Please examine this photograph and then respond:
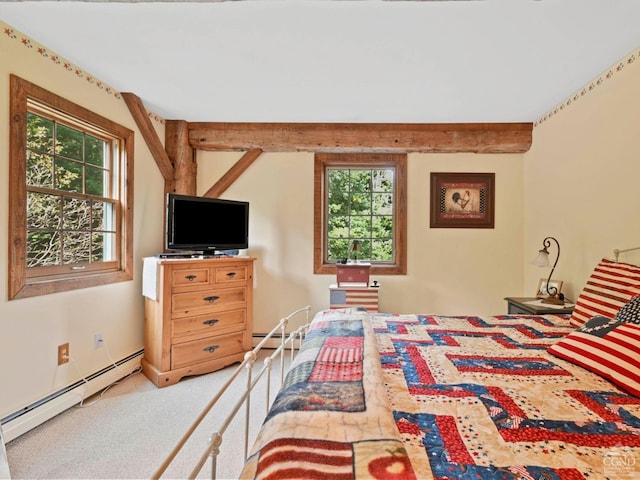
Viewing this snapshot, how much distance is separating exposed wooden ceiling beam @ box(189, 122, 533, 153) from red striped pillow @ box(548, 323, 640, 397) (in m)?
2.24

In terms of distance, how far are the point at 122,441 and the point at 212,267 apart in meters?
1.30

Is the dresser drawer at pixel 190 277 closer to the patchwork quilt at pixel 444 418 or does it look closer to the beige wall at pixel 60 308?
the beige wall at pixel 60 308

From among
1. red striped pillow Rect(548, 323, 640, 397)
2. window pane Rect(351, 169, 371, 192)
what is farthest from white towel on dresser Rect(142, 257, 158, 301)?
red striped pillow Rect(548, 323, 640, 397)

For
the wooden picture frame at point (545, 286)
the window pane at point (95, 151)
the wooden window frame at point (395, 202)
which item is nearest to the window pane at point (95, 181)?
the window pane at point (95, 151)

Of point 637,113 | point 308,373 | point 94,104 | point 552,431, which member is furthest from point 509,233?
point 94,104

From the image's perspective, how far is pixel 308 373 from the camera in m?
1.08

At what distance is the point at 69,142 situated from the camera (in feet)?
7.17

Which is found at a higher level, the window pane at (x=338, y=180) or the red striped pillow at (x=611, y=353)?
the window pane at (x=338, y=180)

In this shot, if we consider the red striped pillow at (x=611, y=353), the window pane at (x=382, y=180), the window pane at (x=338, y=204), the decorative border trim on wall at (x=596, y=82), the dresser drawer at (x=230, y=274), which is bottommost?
the red striped pillow at (x=611, y=353)

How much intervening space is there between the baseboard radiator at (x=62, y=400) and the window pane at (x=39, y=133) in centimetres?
163

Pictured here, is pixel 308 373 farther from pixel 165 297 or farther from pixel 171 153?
pixel 171 153

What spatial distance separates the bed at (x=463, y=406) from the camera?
0.69 metres

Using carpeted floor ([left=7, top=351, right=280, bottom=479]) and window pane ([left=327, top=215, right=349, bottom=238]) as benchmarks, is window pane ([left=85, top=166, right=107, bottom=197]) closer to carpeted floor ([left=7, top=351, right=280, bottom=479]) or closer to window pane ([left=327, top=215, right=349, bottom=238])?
carpeted floor ([left=7, top=351, right=280, bottom=479])

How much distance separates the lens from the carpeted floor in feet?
5.05
